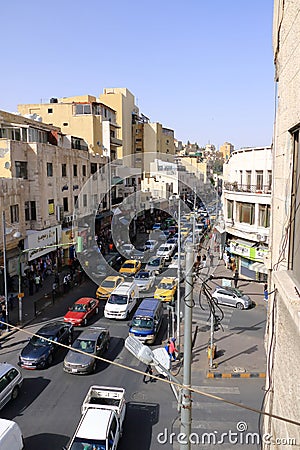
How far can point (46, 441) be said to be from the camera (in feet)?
36.3

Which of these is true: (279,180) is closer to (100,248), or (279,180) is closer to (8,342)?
(8,342)

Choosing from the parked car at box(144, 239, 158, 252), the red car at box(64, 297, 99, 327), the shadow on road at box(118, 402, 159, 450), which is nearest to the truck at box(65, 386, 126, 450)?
the shadow on road at box(118, 402, 159, 450)

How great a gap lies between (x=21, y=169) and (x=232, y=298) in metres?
16.3

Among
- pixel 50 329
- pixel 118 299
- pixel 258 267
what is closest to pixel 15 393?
pixel 50 329

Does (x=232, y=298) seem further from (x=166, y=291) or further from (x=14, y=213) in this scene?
(x=14, y=213)

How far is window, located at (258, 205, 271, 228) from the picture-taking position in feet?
86.7

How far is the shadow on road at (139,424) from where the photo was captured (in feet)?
36.2

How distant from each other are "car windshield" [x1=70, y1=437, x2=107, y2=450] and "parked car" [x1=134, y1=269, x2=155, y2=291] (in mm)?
15999

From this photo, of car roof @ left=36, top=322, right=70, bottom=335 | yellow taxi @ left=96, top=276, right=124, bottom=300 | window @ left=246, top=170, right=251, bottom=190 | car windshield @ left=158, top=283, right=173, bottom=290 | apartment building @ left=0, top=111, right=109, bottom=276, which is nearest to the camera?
car roof @ left=36, top=322, right=70, bottom=335

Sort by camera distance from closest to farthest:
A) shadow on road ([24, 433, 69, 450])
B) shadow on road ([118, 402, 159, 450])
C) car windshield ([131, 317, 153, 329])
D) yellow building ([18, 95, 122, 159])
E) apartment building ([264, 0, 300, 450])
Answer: apartment building ([264, 0, 300, 450]) < shadow on road ([24, 433, 69, 450]) < shadow on road ([118, 402, 159, 450]) < car windshield ([131, 317, 153, 329]) < yellow building ([18, 95, 122, 159])

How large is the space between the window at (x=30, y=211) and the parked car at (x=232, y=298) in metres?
13.5

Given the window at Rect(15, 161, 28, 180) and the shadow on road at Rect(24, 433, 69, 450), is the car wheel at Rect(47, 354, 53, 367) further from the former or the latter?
the window at Rect(15, 161, 28, 180)

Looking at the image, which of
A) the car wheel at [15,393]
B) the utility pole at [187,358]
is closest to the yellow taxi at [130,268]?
the car wheel at [15,393]

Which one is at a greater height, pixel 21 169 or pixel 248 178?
pixel 21 169
